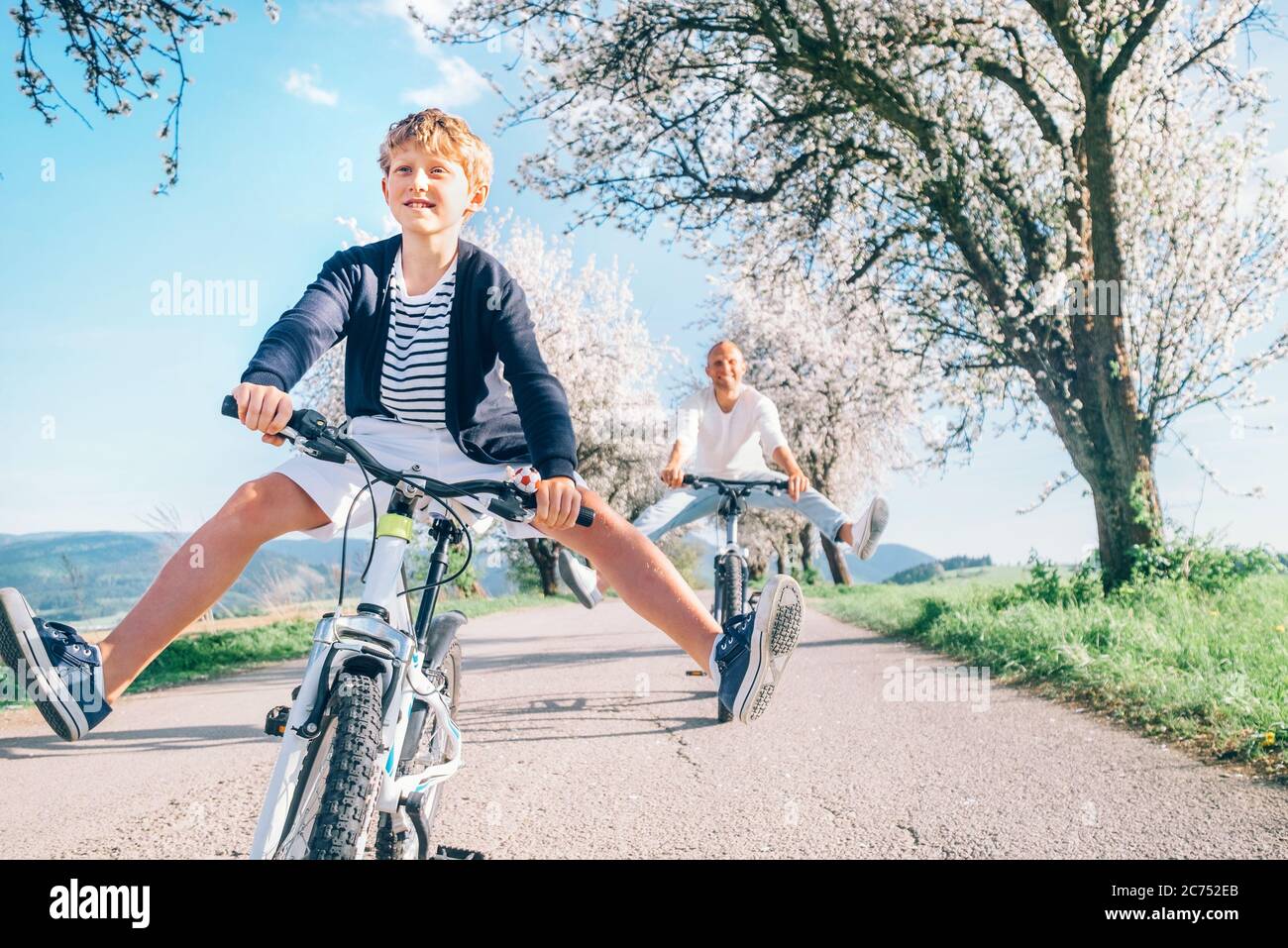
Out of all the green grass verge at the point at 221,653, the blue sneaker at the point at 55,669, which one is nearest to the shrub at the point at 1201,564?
the green grass verge at the point at 221,653

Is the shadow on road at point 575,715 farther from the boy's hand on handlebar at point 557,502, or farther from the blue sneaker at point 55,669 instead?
the boy's hand on handlebar at point 557,502

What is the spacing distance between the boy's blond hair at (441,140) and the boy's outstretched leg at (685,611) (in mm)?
992

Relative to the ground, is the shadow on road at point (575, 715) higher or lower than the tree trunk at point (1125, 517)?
lower

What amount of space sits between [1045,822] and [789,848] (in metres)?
0.92

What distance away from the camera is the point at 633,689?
627cm

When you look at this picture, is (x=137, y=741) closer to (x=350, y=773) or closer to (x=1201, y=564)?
(x=350, y=773)

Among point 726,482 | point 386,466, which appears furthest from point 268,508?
point 726,482

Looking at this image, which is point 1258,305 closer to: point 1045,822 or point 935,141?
point 935,141

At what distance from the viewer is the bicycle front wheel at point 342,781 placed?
174 cm

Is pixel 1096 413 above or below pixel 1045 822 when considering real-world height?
above

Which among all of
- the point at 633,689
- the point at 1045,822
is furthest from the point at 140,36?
the point at 1045,822

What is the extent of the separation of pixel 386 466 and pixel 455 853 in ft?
3.82

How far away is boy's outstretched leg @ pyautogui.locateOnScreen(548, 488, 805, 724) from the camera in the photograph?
2.43m
